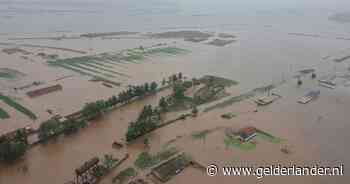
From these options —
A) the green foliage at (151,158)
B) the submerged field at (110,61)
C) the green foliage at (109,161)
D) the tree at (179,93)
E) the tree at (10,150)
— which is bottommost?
the green foliage at (151,158)

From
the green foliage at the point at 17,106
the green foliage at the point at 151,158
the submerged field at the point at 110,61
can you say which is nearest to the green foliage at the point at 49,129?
the green foliage at the point at 17,106

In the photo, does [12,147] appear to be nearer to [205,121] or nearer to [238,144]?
[205,121]

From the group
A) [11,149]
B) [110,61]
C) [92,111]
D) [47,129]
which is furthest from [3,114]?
[110,61]

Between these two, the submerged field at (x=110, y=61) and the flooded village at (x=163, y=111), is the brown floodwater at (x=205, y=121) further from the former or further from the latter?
the submerged field at (x=110, y=61)

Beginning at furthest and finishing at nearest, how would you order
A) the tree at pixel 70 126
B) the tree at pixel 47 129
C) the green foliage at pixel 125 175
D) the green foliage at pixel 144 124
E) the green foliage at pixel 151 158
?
the tree at pixel 70 126, the green foliage at pixel 144 124, the tree at pixel 47 129, the green foliage at pixel 151 158, the green foliage at pixel 125 175

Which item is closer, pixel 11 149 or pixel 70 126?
pixel 11 149

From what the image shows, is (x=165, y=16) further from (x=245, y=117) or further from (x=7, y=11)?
(x=245, y=117)

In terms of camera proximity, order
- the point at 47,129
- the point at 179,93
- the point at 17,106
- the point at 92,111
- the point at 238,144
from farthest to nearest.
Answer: the point at 179,93 < the point at 17,106 < the point at 92,111 < the point at 238,144 < the point at 47,129
